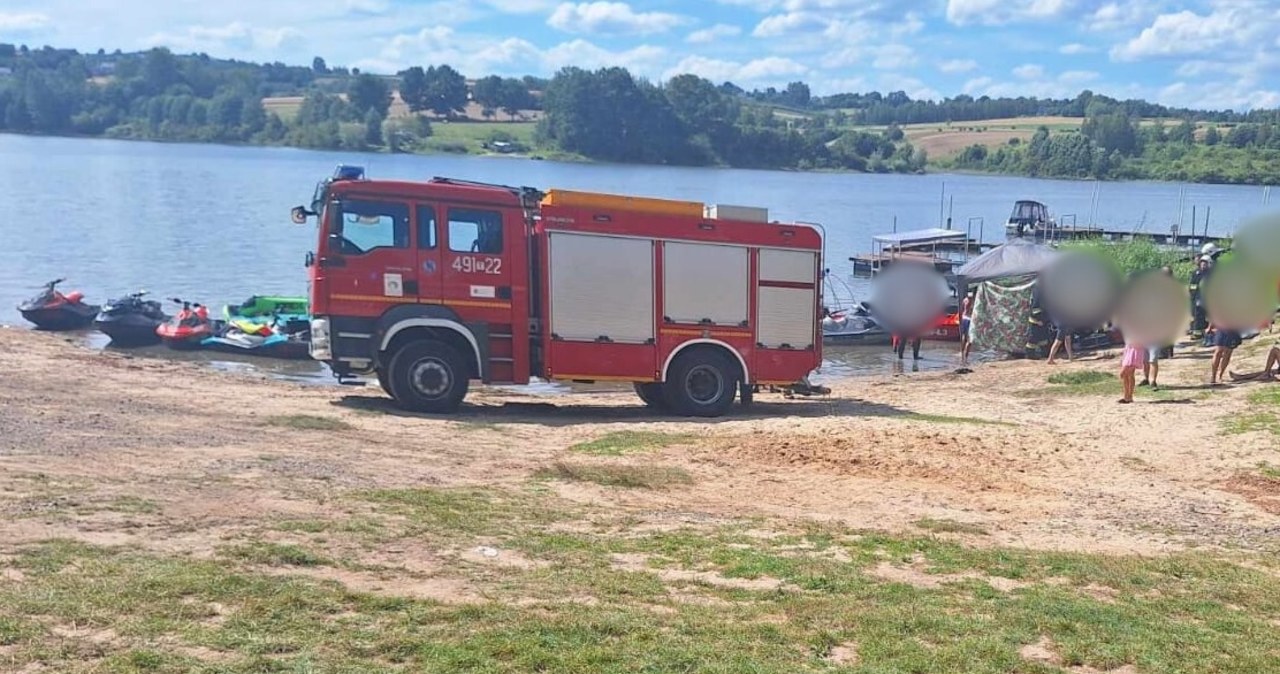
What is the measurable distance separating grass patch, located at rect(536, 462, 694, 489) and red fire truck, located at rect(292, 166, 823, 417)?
14.5 ft

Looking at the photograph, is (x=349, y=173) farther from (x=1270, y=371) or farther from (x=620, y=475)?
(x=1270, y=371)

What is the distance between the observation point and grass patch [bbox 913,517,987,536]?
9760mm

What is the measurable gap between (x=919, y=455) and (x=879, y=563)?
526 centimetres

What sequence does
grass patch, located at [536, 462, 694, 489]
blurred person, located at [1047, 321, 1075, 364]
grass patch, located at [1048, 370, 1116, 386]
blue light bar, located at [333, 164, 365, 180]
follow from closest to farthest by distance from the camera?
grass patch, located at [536, 462, 694, 489]
blue light bar, located at [333, 164, 365, 180]
grass patch, located at [1048, 370, 1116, 386]
blurred person, located at [1047, 321, 1075, 364]

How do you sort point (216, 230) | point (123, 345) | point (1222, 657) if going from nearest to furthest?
point (1222, 657) < point (123, 345) < point (216, 230)

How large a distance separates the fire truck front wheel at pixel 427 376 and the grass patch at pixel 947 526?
310 inches

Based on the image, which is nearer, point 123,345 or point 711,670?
point 711,670

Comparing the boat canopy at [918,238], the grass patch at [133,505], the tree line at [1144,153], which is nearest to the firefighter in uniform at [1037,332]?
the boat canopy at [918,238]

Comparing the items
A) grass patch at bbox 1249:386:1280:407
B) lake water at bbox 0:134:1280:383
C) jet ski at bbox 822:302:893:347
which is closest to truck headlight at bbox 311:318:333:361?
lake water at bbox 0:134:1280:383

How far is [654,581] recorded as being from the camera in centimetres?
753

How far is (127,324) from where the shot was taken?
26.7 metres

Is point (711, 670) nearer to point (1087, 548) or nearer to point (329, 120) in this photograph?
point (1087, 548)

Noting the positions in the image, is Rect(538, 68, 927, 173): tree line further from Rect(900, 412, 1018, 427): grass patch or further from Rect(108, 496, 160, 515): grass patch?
Rect(108, 496, 160, 515): grass patch

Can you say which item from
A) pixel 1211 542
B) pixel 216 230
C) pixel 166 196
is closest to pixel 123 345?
pixel 1211 542
